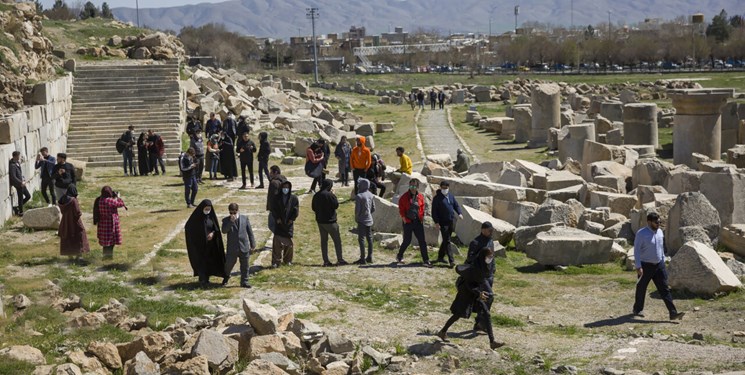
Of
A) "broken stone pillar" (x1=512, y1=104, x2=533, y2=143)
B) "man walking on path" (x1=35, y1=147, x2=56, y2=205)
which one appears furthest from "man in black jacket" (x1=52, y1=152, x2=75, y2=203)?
"broken stone pillar" (x1=512, y1=104, x2=533, y2=143)

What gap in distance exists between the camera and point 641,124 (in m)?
29.4

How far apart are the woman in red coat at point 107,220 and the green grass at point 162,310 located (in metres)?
2.48

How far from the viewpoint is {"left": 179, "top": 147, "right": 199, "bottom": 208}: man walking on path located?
65.0 feet

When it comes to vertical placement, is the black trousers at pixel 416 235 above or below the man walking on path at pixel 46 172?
below

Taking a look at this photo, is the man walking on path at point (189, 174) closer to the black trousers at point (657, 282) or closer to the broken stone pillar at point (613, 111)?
the black trousers at point (657, 282)

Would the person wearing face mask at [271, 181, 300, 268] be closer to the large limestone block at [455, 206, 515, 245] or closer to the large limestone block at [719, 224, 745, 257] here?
the large limestone block at [455, 206, 515, 245]

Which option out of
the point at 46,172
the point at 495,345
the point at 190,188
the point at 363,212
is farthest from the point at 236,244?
the point at 46,172

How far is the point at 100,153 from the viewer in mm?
27672

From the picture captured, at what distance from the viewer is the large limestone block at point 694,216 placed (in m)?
15.7

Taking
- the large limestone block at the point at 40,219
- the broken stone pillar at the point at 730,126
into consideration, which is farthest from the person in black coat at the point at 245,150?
the broken stone pillar at the point at 730,126

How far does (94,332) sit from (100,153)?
54.7 feet

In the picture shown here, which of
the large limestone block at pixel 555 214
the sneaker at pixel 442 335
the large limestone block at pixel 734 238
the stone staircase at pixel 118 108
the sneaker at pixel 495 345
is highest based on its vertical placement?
the stone staircase at pixel 118 108

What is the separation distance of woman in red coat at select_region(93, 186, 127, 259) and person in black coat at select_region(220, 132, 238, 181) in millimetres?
8316

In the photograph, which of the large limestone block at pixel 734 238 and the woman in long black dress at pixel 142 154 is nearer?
the large limestone block at pixel 734 238
